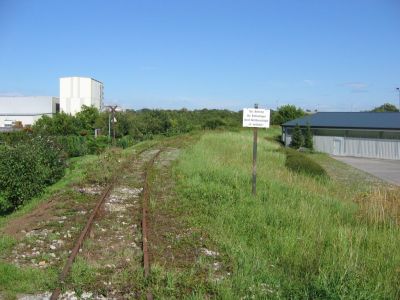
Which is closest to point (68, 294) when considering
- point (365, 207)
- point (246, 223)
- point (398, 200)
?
point (246, 223)

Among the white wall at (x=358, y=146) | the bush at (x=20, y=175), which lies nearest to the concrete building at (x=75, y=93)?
the white wall at (x=358, y=146)

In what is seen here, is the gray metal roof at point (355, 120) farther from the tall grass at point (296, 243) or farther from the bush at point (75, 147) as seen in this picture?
the tall grass at point (296, 243)

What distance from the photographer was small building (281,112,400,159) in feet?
135

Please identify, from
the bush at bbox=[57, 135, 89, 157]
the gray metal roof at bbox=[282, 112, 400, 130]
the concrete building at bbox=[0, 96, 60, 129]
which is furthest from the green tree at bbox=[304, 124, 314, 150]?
the concrete building at bbox=[0, 96, 60, 129]

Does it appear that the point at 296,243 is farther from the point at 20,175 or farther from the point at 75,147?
the point at 75,147

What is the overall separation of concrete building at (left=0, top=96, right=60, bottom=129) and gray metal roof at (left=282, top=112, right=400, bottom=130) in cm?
6825

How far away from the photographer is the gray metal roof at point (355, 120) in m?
42.5

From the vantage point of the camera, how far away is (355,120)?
46.6 meters

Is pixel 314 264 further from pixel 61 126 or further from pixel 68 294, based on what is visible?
pixel 61 126

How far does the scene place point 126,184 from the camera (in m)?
14.6

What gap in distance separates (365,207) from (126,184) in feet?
25.5

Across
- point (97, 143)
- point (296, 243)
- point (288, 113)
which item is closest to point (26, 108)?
point (288, 113)

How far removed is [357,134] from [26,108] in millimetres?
84827

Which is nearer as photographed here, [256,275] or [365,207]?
[256,275]
